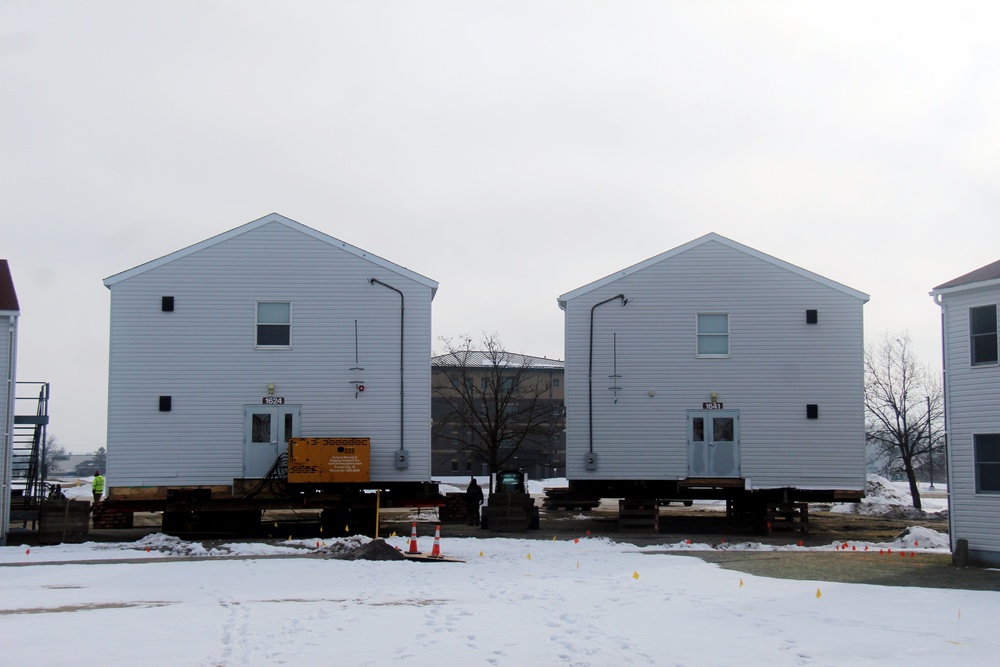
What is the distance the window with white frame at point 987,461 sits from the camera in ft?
67.7

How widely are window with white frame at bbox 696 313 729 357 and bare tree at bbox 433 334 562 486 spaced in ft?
59.0

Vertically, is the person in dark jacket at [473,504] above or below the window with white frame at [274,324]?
below

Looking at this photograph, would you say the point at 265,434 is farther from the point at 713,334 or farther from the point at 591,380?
the point at 713,334

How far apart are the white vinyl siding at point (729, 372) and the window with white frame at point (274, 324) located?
752 cm

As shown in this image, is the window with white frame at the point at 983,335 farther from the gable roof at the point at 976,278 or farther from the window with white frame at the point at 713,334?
the window with white frame at the point at 713,334

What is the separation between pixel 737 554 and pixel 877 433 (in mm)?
28035

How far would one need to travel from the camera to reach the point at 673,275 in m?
29.4

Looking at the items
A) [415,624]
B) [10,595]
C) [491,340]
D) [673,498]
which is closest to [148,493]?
[10,595]

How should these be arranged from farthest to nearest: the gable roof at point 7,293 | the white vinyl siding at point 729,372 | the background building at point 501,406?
the background building at point 501,406, the white vinyl siding at point 729,372, the gable roof at point 7,293

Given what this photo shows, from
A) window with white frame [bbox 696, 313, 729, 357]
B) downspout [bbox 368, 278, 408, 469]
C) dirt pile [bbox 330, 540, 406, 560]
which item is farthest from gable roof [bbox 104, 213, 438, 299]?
dirt pile [bbox 330, 540, 406, 560]

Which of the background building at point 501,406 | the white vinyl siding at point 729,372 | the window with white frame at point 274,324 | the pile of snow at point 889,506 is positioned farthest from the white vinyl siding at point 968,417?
the background building at point 501,406

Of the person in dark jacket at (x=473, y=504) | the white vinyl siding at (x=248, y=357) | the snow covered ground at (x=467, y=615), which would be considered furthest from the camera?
the person in dark jacket at (x=473, y=504)

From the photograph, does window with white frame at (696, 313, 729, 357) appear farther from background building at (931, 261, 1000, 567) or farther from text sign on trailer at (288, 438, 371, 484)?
text sign on trailer at (288, 438, 371, 484)

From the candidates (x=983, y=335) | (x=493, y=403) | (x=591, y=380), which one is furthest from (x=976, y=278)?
(x=493, y=403)
